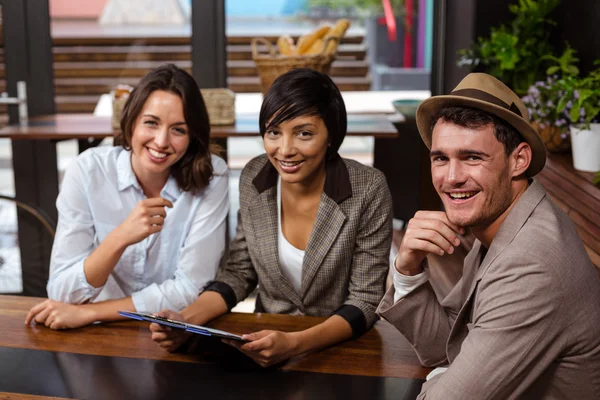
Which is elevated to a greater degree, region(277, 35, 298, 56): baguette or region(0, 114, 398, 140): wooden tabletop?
region(277, 35, 298, 56): baguette

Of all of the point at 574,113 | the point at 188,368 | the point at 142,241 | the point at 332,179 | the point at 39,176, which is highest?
the point at 574,113

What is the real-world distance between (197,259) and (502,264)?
1073 millimetres

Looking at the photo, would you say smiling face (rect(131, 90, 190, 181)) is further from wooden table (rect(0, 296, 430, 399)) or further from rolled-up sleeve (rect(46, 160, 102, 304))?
wooden table (rect(0, 296, 430, 399))

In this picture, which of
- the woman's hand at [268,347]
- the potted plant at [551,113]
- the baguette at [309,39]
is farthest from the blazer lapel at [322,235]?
the baguette at [309,39]

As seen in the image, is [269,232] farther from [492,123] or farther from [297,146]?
[492,123]

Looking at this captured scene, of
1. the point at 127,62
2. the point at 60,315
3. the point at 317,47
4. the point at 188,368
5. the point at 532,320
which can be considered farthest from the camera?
the point at 127,62

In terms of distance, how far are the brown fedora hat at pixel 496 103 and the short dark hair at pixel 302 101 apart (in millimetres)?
566

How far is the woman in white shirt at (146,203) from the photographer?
214 centimetres

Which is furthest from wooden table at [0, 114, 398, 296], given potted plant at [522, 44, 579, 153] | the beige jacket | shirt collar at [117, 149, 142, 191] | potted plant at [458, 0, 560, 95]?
the beige jacket

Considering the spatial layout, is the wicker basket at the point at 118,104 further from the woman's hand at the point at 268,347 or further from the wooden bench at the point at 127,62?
the woman's hand at the point at 268,347

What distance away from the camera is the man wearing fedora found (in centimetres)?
138

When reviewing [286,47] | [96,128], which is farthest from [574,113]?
[96,128]

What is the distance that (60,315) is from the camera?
1.94 metres

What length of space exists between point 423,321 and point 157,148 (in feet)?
3.23
